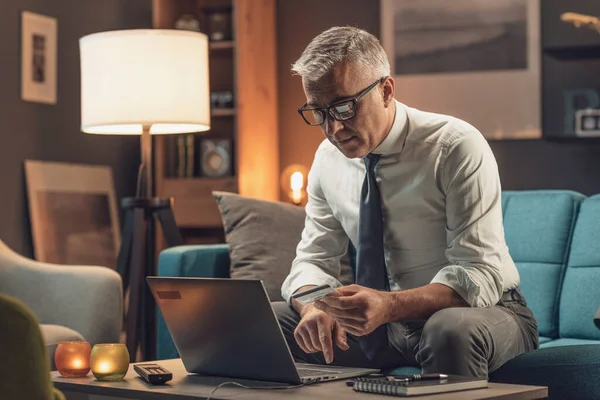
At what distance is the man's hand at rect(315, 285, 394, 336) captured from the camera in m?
1.94

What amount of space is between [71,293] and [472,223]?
155cm

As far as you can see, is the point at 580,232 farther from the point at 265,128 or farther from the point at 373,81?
the point at 265,128

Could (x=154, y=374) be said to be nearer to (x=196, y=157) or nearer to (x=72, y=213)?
(x=72, y=213)

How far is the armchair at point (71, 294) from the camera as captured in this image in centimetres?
321

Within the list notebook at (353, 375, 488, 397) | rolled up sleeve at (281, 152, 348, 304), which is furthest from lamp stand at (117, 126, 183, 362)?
notebook at (353, 375, 488, 397)

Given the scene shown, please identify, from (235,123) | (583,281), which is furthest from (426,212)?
(235,123)

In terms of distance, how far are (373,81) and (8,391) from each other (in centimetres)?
123

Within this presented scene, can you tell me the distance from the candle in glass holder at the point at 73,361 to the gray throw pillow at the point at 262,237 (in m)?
1.07

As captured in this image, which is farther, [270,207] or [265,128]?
[265,128]

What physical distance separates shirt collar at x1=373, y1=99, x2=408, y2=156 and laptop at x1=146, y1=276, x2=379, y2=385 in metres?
0.63

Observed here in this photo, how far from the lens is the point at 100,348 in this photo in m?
1.93

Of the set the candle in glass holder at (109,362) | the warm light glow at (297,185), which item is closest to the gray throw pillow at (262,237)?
the candle in glass holder at (109,362)

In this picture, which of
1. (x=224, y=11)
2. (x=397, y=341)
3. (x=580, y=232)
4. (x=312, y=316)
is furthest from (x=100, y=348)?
(x=224, y=11)

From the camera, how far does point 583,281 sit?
2859 mm
